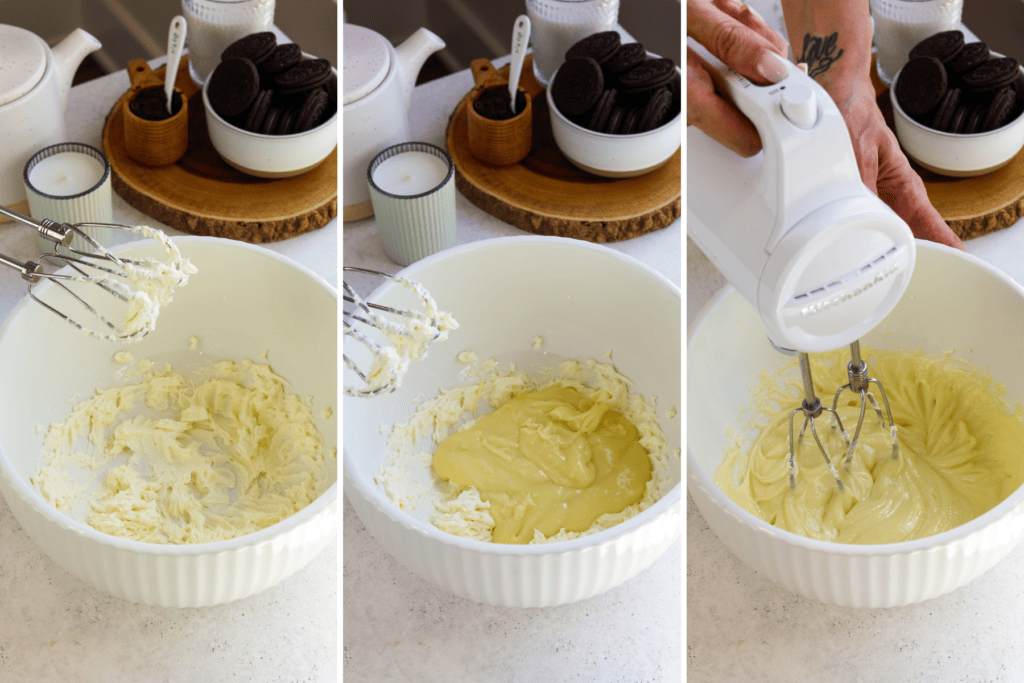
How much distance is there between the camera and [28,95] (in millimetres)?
989

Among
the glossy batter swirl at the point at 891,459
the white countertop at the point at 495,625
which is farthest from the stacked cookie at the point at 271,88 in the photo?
the glossy batter swirl at the point at 891,459

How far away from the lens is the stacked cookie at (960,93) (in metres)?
0.87

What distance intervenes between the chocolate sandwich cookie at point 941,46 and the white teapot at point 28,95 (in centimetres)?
77

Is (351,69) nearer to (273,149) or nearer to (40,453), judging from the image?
(273,149)

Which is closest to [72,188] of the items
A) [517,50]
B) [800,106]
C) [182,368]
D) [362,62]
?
[182,368]

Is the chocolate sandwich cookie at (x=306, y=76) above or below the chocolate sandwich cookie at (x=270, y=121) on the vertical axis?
above

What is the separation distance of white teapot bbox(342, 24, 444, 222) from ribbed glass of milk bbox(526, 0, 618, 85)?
0.28 feet

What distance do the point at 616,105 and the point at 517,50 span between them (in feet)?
0.33

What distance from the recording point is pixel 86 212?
958 mm

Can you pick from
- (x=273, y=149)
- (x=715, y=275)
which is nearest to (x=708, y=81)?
(x=715, y=275)

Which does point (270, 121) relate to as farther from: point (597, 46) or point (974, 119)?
point (974, 119)

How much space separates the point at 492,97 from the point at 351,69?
12 centimetres

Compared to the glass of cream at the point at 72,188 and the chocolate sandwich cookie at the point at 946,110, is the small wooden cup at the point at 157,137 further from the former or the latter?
the chocolate sandwich cookie at the point at 946,110

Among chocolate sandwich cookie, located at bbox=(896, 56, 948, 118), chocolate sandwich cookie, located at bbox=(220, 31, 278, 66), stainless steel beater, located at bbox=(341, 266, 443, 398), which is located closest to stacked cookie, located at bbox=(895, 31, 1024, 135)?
chocolate sandwich cookie, located at bbox=(896, 56, 948, 118)
